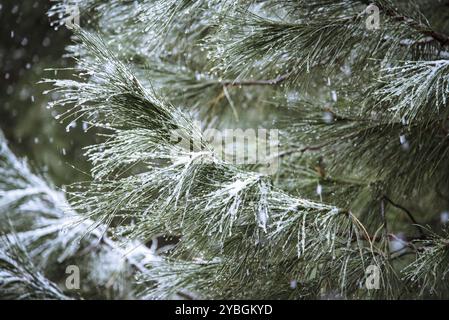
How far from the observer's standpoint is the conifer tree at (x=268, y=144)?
3.33ft

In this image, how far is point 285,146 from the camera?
157 cm

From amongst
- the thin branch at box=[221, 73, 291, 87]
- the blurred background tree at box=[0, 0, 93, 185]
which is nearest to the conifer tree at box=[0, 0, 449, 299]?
the thin branch at box=[221, 73, 291, 87]

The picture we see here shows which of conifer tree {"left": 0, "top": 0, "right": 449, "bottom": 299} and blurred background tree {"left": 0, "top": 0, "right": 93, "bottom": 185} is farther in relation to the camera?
blurred background tree {"left": 0, "top": 0, "right": 93, "bottom": 185}

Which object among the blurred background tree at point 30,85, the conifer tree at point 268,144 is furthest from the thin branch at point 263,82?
the blurred background tree at point 30,85

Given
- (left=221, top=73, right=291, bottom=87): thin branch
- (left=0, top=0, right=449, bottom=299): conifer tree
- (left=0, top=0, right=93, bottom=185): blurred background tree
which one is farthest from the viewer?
(left=0, top=0, right=93, bottom=185): blurred background tree

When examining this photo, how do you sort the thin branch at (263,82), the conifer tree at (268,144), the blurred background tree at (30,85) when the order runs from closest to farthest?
1. the conifer tree at (268,144)
2. the thin branch at (263,82)
3. the blurred background tree at (30,85)

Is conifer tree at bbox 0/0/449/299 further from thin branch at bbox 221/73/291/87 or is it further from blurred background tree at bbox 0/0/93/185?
blurred background tree at bbox 0/0/93/185

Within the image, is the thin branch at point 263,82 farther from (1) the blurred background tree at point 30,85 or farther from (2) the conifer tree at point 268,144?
(1) the blurred background tree at point 30,85

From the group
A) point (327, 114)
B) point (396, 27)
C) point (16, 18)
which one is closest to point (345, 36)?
point (396, 27)

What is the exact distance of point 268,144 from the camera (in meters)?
1.60

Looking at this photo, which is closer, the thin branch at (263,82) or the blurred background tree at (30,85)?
the thin branch at (263,82)

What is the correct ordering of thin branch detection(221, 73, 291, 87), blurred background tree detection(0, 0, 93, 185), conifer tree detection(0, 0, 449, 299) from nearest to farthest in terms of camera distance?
1. conifer tree detection(0, 0, 449, 299)
2. thin branch detection(221, 73, 291, 87)
3. blurred background tree detection(0, 0, 93, 185)

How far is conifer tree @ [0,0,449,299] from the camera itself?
1.01m

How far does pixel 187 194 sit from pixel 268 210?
0.16 metres
